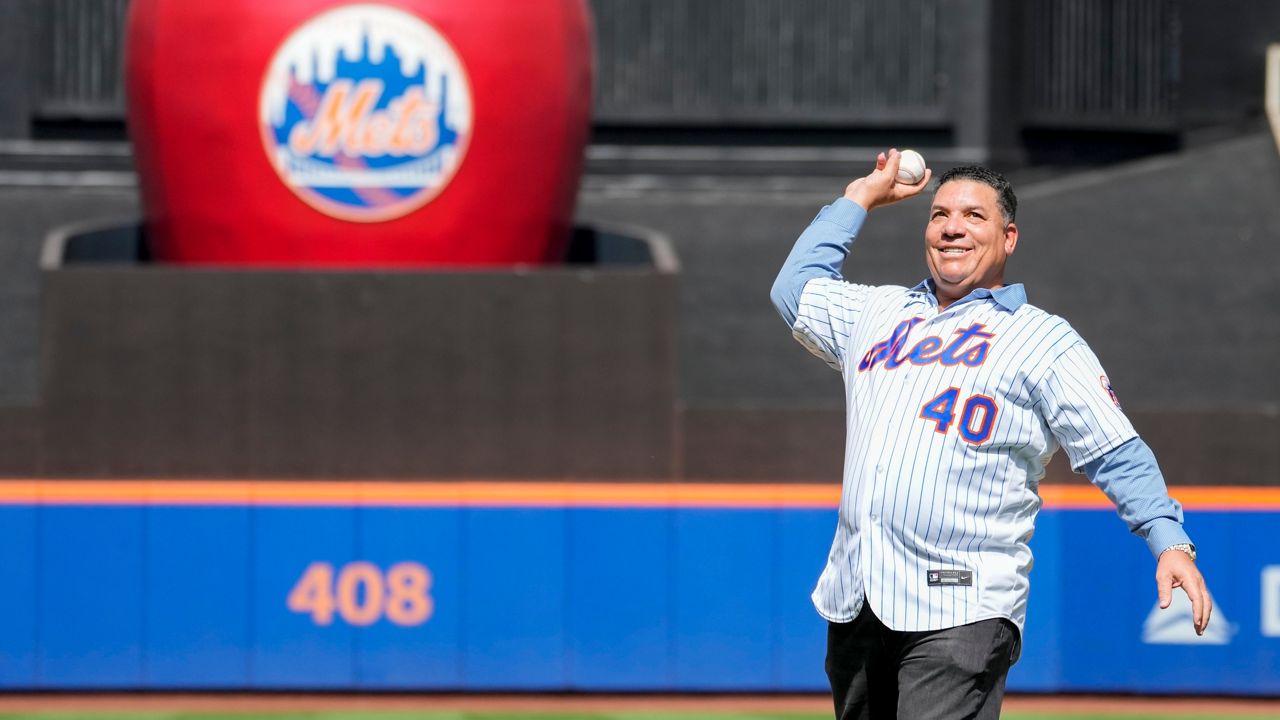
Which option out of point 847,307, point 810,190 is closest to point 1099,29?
point 810,190

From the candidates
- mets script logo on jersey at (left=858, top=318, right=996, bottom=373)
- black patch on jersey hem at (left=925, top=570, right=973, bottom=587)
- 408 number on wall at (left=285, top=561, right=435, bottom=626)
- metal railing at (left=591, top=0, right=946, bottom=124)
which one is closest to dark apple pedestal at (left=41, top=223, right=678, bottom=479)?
408 number on wall at (left=285, top=561, right=435, bottom=626)

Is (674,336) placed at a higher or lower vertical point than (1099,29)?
lower

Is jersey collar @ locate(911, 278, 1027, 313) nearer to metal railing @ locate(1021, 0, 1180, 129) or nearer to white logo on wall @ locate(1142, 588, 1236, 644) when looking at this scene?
white logo on wall @ locate(1142, 588, 1236, 644)

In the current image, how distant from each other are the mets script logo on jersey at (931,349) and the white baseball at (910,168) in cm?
39

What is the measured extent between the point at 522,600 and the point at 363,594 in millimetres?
776

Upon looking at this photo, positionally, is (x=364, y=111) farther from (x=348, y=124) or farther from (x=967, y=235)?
(x=967, y=235)

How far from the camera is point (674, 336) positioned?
852 cm

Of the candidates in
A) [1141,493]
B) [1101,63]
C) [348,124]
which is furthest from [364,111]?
[1101,63]

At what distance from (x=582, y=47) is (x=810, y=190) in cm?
455

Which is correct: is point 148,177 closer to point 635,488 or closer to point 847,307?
point 635,488

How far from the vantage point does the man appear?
3.18m

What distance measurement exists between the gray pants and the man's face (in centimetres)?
71

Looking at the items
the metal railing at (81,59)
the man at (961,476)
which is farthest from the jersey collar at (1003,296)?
the metal railing at (81,59)

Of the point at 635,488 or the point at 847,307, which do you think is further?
the point at 635,488
